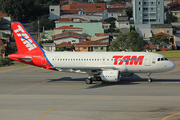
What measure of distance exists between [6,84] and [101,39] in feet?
272

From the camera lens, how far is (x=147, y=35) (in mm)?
147250

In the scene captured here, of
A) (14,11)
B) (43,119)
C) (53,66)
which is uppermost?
(14,11)

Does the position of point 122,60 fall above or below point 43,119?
above

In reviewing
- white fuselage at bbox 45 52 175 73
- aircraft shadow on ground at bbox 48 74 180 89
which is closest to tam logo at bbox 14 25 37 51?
white fuselage at bbox 45 52 175 73

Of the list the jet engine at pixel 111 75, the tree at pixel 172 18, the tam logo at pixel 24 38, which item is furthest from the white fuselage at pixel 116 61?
the tree at pixel 172 18

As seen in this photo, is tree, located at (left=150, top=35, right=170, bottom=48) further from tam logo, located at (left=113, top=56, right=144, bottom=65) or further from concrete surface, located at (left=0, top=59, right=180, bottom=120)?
tam logo, located at (left=113, top=56, right=144, bottom=65)

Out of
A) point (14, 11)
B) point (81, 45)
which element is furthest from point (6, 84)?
point (14, 11)

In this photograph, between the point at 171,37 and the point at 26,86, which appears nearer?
the point at 26,86

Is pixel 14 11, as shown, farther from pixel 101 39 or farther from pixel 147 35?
pixel 147 35

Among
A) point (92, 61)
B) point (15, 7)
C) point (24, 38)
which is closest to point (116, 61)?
point (92, 61)

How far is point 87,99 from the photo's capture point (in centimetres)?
3331

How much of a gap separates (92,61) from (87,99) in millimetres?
11926

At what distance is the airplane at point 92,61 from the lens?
43.2 metres

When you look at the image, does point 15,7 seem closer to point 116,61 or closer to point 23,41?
point 23,41
